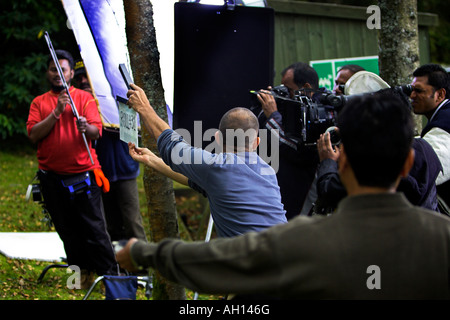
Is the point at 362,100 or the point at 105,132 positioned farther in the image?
the point at 105,132

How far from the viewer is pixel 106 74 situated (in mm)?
4848

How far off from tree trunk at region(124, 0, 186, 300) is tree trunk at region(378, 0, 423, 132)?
243 cm

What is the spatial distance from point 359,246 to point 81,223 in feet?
14.0

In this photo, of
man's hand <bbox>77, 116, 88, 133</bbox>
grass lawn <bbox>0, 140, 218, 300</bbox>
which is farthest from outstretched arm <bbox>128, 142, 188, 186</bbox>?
grass lawn <bbox>0, 140, 218, 300</bbox>

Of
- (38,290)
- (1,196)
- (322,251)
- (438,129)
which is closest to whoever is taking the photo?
(322,251)

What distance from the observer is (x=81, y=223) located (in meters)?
5.72

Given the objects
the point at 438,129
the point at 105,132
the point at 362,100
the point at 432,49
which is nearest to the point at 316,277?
the point at 362,100

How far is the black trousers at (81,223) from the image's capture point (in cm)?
567

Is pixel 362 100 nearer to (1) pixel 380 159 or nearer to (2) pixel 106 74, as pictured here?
(1) pixel 380 159

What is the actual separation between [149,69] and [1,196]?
560 cm

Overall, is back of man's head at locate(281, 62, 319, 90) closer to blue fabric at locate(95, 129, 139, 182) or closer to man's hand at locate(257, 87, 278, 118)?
man's hand at locate(257, 87, 278, 118)

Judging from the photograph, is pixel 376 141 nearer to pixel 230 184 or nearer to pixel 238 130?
pixel 230 184

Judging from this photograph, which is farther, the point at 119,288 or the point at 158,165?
the point at 119,288

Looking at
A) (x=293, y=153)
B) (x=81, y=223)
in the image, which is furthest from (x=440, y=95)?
(x=81, y=223)
